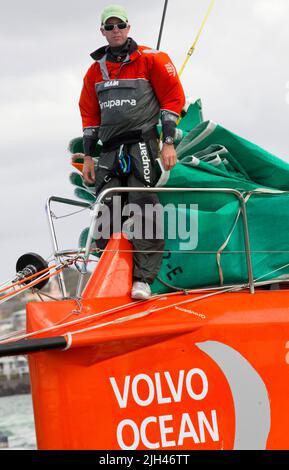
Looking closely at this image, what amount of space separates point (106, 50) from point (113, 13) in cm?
24

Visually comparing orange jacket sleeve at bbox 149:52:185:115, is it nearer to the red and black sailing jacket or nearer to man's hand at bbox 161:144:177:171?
the red and black sailing jacket

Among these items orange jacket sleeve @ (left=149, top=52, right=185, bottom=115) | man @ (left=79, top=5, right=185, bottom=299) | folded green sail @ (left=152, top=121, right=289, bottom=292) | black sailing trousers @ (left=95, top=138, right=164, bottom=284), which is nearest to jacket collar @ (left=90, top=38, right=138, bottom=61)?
man @ (left=79, top=5, right=185, bottom=299)

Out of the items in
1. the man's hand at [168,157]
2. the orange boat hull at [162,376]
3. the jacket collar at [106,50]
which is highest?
the jacket collar at [106,50]

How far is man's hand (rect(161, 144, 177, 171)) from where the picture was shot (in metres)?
5.14

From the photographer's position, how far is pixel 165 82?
529 cm

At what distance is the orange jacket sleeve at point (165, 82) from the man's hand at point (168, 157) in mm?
287

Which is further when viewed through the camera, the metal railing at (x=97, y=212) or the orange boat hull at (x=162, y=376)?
the metal railing at (x=97, y=212)

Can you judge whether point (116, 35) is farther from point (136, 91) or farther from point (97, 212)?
point (97, 212)

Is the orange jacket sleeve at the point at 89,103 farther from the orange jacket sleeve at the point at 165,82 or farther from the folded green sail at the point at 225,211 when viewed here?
the folded green sail at the point at 225,211

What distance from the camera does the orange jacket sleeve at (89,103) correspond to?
5.57 meters

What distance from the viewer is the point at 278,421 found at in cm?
477

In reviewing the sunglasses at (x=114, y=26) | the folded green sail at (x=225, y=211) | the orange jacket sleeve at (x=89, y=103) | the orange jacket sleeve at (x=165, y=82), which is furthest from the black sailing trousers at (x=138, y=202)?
the sunglasses at (x=114, y=26)

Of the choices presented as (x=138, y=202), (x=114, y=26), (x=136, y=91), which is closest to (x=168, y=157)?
(x=138, y=202)
